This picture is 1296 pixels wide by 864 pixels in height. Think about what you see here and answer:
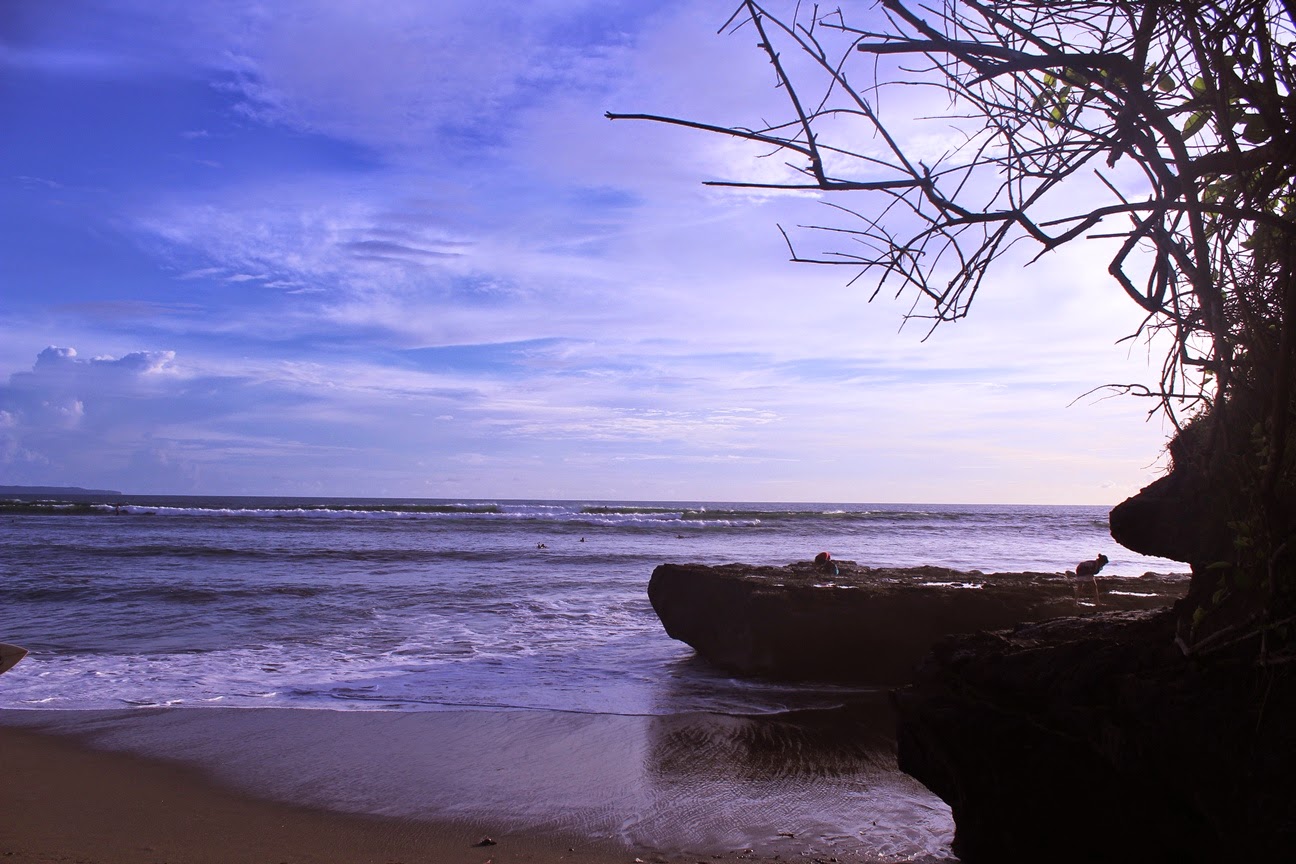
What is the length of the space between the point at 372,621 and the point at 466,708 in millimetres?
4906

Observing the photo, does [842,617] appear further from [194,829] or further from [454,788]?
[194,829]

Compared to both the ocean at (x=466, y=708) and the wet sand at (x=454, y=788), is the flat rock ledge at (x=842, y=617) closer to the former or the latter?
the ocean at (x=466, y=708)

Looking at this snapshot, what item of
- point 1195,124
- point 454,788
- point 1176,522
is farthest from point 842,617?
point 1195,124

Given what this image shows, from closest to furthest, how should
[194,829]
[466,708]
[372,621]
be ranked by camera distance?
[194,829], [466,708], [372,621]

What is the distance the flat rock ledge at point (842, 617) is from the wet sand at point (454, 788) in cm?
78

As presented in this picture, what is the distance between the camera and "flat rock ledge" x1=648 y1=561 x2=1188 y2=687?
7523mm

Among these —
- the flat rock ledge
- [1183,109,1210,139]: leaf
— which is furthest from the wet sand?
[1183,109,1210,139]: leaf

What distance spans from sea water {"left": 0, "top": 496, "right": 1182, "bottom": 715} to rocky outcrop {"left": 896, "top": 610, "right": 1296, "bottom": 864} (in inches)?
138

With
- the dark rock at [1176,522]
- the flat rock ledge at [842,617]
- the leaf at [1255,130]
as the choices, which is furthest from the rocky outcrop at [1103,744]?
the flat rock ledge at [842,617]

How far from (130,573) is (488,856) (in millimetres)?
15367

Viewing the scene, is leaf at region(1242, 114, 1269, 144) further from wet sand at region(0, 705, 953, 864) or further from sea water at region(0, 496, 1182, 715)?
sea water at region(0, 496, 1182, 715)

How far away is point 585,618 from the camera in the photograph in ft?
38.9

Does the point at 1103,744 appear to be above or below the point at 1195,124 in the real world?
below

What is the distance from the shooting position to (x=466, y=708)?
706cm
